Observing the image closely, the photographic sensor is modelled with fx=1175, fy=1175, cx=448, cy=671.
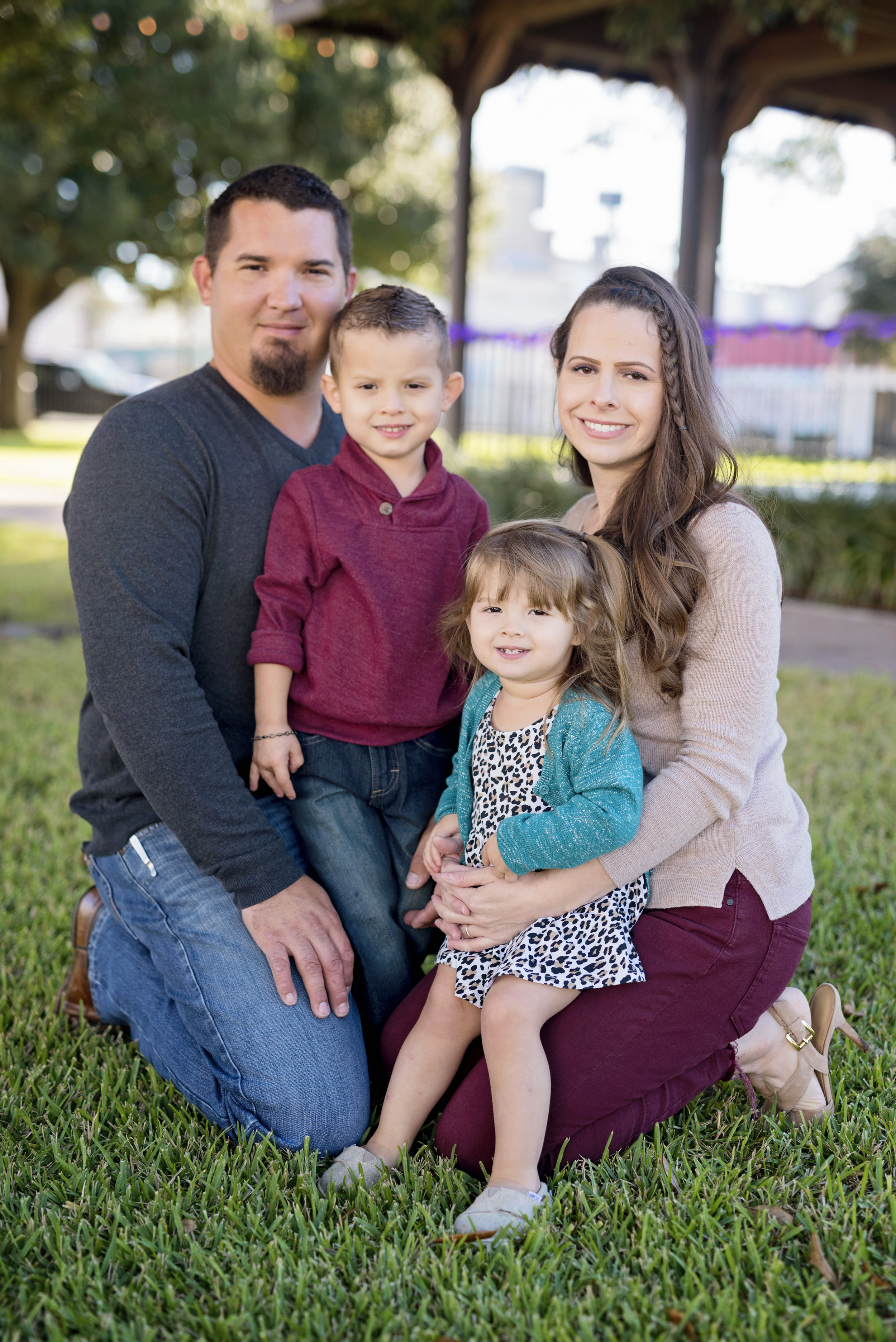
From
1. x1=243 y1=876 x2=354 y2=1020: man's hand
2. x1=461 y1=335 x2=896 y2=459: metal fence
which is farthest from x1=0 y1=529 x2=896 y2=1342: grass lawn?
x1=461 y1=335 x2=896 y2=459: metal fence

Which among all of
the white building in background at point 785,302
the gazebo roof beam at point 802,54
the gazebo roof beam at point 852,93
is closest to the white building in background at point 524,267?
the white building in background at point 785,302

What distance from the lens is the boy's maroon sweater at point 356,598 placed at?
2.38 meters

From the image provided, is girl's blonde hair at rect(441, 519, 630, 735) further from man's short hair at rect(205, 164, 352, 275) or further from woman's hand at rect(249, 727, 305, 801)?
man's short hair at rect(205, 164, 352, 275)

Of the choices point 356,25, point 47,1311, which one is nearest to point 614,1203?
point 47,1311

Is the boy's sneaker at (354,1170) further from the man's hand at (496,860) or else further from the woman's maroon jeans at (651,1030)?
the man's hand at (496,860)

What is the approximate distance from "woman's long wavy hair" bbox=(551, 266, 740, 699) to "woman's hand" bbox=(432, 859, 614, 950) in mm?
387

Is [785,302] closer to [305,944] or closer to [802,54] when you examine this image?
[802,54]

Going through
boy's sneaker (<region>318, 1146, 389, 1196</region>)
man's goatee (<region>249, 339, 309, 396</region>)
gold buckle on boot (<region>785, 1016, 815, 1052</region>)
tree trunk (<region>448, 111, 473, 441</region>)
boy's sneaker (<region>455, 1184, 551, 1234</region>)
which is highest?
tree trunk (<region>448, 111, 473, 441</region>)

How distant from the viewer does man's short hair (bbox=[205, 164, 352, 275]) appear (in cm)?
266

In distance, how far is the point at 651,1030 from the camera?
6.95 ft

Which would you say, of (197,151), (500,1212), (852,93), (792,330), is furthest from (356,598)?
(197,151)

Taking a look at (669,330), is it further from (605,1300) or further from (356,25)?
(356,25)

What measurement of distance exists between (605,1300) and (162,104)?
2163 centimetres

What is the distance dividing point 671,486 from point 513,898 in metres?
0.81
